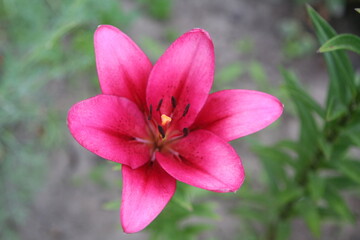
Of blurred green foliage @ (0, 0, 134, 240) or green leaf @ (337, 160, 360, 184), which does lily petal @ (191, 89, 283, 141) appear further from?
blurred green foliage @ (0, 0, 134, 240)

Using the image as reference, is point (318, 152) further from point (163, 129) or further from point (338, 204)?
point (163, 129)

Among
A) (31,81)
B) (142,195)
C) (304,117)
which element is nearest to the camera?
(142,195)

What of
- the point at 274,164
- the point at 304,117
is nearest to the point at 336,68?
the point at 304,117

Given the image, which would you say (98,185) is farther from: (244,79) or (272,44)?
(272,44)

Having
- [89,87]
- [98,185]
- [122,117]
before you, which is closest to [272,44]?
[89,87]

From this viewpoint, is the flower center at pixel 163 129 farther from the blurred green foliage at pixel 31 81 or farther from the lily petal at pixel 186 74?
the blurred green foliage at pixel 31 81
